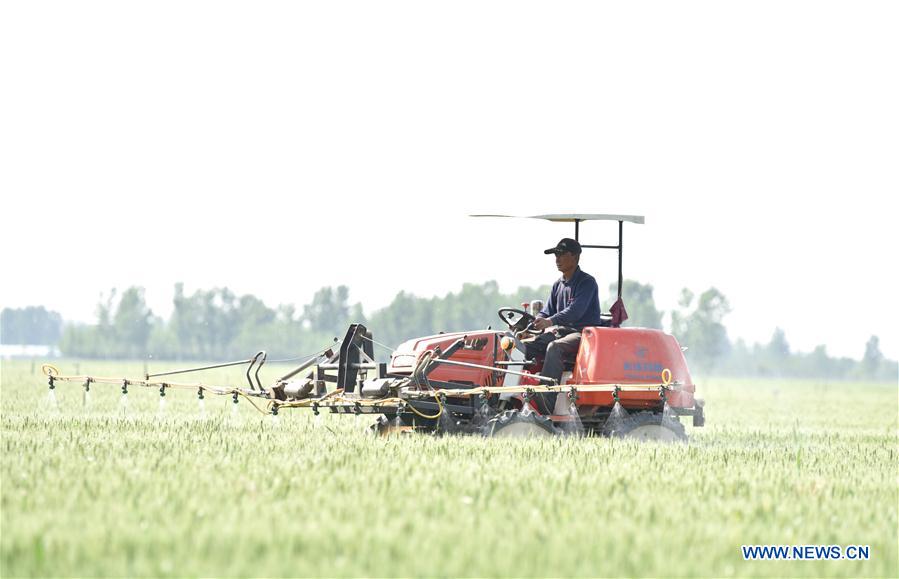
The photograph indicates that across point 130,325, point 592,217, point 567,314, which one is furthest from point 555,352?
point 130,325

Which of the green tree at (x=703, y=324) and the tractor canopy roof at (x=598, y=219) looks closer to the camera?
the tractor canopy roof at (x=598, y=219)

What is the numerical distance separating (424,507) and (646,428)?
252 inches

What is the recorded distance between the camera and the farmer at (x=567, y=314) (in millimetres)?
15547

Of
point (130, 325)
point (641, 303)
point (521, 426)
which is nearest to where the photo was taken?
point (521, 426)

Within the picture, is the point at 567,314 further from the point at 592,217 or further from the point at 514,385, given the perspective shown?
the point at 592,217

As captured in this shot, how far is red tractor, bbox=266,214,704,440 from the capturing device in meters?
15.3

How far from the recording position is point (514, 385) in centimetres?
1574

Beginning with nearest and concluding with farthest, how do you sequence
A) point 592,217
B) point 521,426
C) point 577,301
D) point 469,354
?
1. point 521,426
2. point 577,301
3. point 592,217
4. point 469,354

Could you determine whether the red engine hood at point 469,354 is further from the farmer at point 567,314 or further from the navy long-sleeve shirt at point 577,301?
the navy long-sleeve shirt at point 577,301

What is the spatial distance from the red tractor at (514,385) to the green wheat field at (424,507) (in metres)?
0.48

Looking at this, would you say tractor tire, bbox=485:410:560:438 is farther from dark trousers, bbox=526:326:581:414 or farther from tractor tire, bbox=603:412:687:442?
tractor tire, bbox=603:412:687:442

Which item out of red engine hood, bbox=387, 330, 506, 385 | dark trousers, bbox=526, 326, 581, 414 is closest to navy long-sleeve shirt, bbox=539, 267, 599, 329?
dark trousers, bbox=526, 326, 581, 414

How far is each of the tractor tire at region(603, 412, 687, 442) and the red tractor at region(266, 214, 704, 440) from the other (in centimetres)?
1

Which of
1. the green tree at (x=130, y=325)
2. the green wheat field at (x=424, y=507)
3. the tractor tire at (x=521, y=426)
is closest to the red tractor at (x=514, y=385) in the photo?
the tractor tire at (x=521, y=426)
